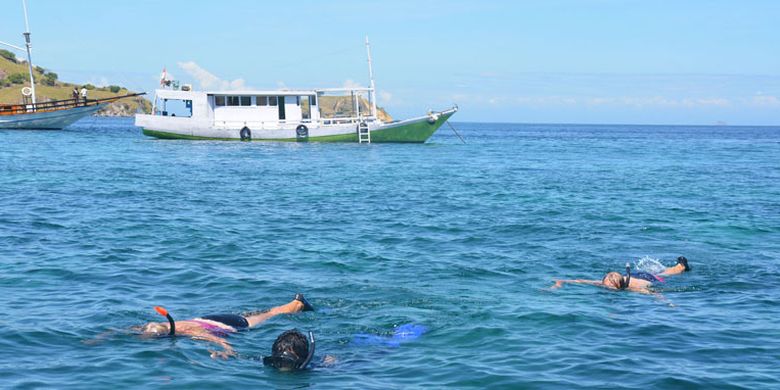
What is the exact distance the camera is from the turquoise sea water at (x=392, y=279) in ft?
28.4

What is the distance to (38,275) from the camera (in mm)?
12656

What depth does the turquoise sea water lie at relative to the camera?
8.66 m

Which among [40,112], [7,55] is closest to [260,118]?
[40,112]

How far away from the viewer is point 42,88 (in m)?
126

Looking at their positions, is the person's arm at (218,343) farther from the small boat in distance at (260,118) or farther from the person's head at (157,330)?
the small boat in distance at (260,118)

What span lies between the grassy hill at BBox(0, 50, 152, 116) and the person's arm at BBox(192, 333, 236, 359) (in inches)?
4257

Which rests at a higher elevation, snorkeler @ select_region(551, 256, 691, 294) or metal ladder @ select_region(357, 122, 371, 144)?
metal ladder @ select_region(357, 122, 371, 144)

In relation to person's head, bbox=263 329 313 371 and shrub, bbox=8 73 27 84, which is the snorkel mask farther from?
shrub, bbox=8 73 27 84

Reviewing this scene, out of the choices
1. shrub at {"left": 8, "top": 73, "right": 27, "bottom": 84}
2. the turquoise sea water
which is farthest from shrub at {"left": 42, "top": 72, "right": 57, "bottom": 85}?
the turquoise sea water

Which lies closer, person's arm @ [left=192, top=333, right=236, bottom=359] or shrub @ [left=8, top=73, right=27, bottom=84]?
person's arm @ [left=192, top=333, right=236, bottom=359]

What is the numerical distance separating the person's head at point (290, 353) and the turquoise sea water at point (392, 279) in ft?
0.42

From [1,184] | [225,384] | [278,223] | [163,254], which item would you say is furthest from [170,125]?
[225,384]

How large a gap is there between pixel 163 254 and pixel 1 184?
43.3 feet

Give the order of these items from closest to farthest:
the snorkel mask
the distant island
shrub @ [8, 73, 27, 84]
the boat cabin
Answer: the snorkel mask → the boat cabin → the distant island → shrub @ [8, 73, 27, 84]
